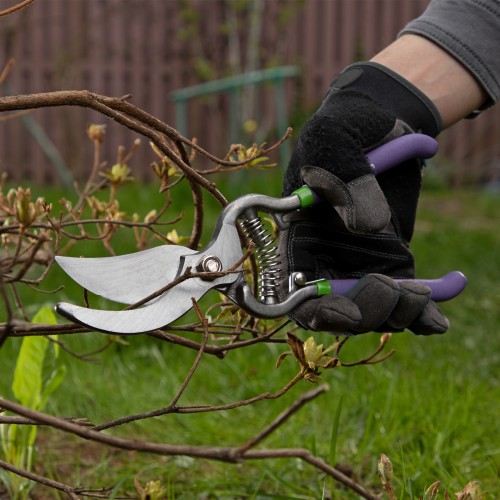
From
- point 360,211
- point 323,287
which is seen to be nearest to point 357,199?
point 360,211

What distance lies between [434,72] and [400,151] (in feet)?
0.84

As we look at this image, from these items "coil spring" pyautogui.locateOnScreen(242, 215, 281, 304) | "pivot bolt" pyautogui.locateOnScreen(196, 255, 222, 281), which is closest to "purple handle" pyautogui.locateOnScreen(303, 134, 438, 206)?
"coil spring" pyautogui.locateOnScreen(242, 215, 281, 304)

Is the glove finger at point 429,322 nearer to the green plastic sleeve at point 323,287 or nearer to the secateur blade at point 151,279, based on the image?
the green plastic sleeve at point 323,287

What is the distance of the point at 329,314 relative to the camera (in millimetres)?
1348

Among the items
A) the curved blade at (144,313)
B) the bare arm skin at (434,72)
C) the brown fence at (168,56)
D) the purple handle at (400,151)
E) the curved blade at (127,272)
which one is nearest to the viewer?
the curved blade at (144,313)

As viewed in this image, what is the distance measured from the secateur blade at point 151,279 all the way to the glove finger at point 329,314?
14 centimetres

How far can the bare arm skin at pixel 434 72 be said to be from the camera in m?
1.62

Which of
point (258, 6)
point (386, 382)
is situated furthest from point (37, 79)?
point (386, 382)

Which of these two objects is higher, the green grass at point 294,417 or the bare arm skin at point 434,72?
the bare arm skin at point 434,72

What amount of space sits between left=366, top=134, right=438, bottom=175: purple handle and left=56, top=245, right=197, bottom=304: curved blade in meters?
0.39

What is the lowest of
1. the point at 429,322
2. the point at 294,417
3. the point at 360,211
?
the point at 294,417

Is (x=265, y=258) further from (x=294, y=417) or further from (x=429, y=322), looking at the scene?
(x=294, y=417)

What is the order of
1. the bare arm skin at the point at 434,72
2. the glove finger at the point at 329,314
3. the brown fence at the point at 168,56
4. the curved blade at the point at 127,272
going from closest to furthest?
the curved blade at the point at 127,272, the glove finger at the point at 329,314, the bare arm skin at the point at 434,72, the brown fence at the point at 168,56

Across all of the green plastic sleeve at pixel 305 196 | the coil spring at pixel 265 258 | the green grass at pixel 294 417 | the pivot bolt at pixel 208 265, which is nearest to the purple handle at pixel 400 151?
the green plastic sleeve at pixel 305 196
